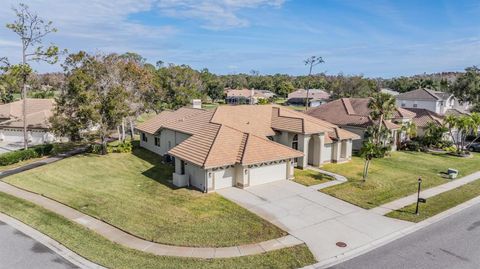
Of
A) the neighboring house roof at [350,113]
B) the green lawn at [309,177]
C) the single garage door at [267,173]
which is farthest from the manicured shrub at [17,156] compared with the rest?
the neighboring house roof at [350,113]

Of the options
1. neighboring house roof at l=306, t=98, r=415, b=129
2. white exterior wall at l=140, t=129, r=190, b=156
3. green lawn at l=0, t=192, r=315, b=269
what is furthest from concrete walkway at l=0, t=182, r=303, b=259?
neighboring house roof at l=306, t=98, r=415, b=129

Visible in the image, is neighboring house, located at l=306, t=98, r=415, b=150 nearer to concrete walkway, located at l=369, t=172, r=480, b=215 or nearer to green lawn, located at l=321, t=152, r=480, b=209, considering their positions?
green lawn, located at l=321, t=152, r=480, b=209

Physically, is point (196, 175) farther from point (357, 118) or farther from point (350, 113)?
point (350, 113)

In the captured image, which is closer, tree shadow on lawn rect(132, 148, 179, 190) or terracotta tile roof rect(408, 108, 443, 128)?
tree shadow on lawn rect(132, 148, 179, 190)

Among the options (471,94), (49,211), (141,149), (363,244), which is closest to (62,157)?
(141,149)

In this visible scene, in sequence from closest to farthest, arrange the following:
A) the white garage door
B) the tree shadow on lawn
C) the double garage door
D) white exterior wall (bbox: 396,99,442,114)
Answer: the double garage door
the tree shadow on lawn
the white garage door
white exterior wall (bbox: 396,99,442,114)

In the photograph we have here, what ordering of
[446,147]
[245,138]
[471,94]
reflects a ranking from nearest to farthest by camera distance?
[245,138] → [446,147] → [471,94]

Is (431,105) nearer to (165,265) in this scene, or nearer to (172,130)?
(172,130)
